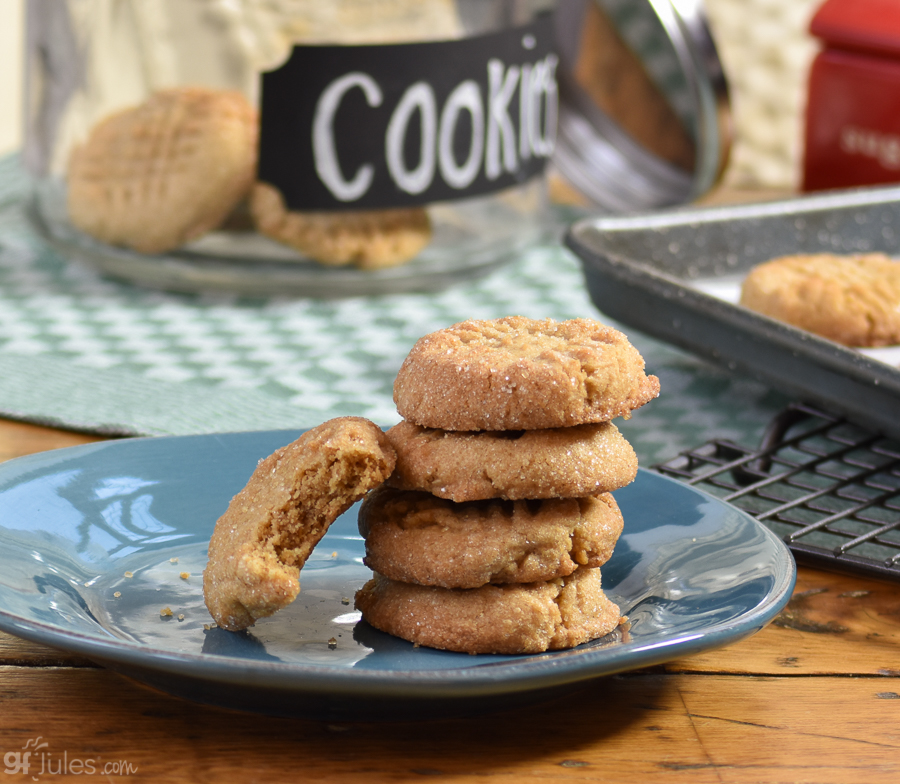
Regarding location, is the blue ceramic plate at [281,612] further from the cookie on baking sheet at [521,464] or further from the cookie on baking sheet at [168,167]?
the cookie on baking sheet at [168,167]

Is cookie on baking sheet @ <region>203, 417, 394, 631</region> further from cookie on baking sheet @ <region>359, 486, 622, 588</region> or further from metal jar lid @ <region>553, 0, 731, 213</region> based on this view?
metal jar lid @ <region>553, 0, 731, 213</region>

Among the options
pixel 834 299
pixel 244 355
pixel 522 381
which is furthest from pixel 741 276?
pixel 522 381

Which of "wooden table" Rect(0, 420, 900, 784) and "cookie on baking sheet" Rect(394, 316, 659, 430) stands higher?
"cookie on baking sheet" Rect(394, 316, 659, 430)

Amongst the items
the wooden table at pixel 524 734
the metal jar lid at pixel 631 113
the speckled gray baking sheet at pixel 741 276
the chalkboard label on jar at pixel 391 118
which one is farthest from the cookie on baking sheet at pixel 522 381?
the metal jar lid at pixel 631 113

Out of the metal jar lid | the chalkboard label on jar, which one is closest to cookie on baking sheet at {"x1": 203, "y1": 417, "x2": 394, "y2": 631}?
the chalkboard label on jar

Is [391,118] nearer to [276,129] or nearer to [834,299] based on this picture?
[276,129]

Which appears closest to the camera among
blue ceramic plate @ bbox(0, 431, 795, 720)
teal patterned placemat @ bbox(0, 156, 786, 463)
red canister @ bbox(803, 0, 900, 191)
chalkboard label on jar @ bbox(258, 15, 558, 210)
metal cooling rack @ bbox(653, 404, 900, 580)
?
blue ceramic plate @ bbox(0, 431, 795, 720)

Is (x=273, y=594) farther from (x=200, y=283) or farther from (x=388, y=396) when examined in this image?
(x=200, y=283)
